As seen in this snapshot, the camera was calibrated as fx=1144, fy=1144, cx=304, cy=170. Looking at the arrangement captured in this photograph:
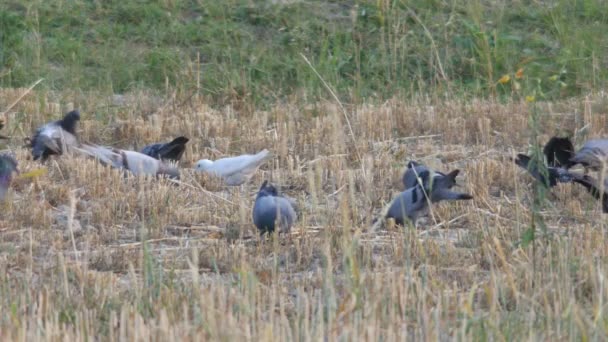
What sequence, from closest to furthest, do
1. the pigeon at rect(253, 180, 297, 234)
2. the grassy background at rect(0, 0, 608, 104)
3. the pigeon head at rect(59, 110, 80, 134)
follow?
the pigeon at rect(253, 180, 297, 234)
the pigeon head at rect(59, 110, 80, 134)
the grassy background at rect(0, 0, 608, 104)

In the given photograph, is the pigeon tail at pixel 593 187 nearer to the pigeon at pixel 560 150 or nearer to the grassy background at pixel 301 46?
the pigeon at pixel 560 150

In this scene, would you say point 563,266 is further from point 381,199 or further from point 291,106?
point 291,106

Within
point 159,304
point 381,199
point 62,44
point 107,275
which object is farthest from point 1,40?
point 159,304

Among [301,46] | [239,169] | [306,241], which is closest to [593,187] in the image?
[306,241]

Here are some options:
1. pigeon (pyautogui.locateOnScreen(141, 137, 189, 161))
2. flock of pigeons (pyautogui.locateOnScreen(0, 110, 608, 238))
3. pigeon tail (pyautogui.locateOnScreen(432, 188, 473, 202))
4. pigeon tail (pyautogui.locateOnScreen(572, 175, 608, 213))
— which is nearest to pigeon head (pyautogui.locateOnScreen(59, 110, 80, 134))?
flock of pigeons (pyautogui.locateOnScreen(0, 110, 608, 238))

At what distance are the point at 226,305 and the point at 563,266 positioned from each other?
1264 millimetres

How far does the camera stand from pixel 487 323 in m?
3.60

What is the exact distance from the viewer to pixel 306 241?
16.7ft

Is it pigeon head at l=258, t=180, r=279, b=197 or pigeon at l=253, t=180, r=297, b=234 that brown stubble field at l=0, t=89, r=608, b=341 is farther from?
pigeon head at l=258, t=180, r=279, b=197

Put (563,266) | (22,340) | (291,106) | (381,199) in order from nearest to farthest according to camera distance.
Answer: (22,340) < (563,266) < (381,199) < (291,106)

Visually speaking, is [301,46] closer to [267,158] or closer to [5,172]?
[267,158]

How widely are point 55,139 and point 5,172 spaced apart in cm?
107

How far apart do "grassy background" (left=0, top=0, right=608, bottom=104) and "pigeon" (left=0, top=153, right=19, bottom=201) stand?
12.4ft

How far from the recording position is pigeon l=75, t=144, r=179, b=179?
6.64 meters
